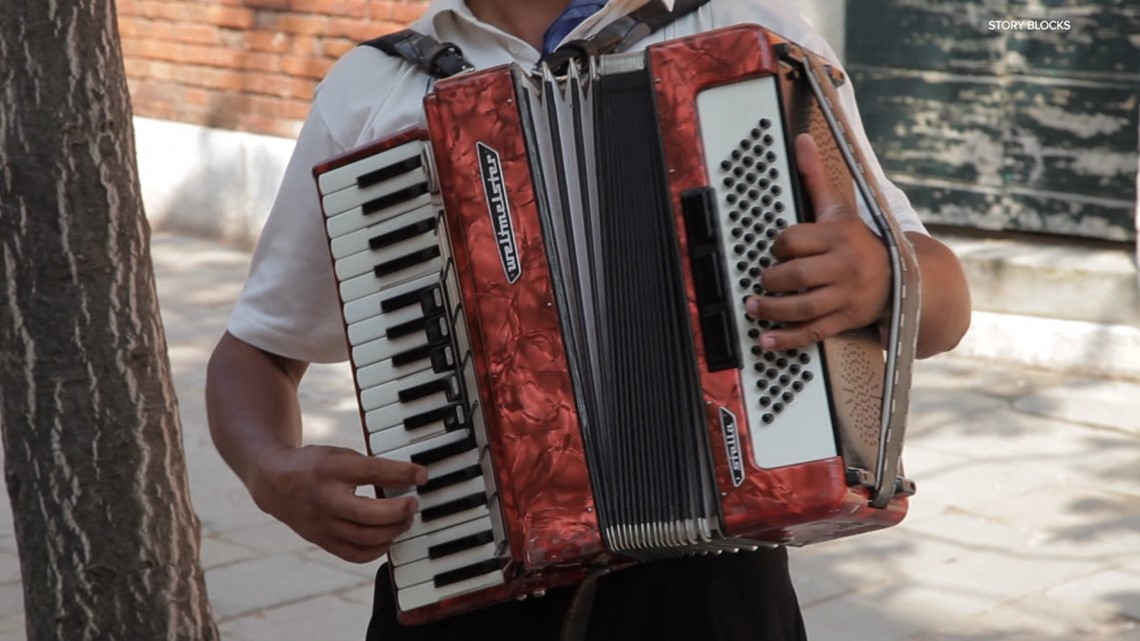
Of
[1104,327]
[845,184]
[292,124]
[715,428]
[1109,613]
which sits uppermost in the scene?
[292,124]

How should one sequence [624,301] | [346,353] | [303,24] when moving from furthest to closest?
[303,24], [346,353], [624,301]

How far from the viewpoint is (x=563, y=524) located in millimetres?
1913

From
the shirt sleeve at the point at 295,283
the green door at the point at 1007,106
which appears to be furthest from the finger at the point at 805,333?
the green door at the point at 1007,106

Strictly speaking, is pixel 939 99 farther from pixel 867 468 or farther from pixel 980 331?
pixel 867 468

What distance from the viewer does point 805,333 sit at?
1839 millimetres

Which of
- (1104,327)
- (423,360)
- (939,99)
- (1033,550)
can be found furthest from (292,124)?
(423,360)

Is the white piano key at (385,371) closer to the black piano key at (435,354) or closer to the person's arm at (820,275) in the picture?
the black piano key at (435,354)

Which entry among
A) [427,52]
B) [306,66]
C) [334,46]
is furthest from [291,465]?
[306,66]

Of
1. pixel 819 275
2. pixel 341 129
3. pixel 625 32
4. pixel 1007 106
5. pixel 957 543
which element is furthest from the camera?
pixel 1007 106

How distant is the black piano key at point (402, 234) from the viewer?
1990mm

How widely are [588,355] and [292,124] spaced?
614 centimetres

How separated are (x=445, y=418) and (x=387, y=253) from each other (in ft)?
0.65

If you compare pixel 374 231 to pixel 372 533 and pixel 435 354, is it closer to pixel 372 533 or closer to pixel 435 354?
pixel 435 354

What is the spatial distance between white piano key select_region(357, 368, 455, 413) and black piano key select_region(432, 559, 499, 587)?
20 centimetres
